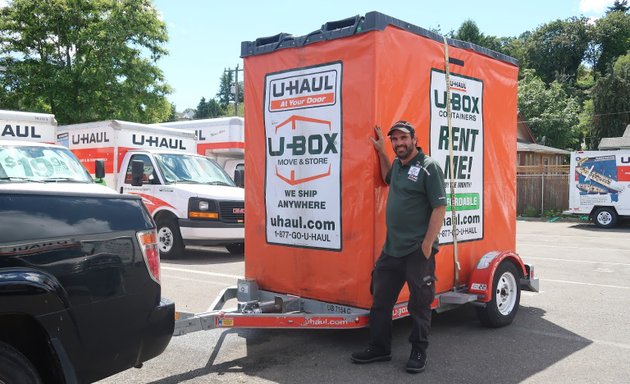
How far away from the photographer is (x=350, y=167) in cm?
523

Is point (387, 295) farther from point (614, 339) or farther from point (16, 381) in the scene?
point (16, 381)

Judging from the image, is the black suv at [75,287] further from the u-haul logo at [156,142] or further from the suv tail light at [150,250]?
the u-haul logo at [156,142]

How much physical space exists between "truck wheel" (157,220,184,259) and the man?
7279 millimetres

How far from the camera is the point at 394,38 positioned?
5.23m

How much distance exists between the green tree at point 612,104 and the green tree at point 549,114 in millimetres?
2956

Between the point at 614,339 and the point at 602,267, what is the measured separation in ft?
17.9

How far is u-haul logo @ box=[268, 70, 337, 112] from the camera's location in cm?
535

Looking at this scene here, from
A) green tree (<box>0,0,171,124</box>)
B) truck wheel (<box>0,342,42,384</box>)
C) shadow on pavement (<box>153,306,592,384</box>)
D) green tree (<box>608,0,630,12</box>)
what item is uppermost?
green tree (<box>608,0,630,12</box>)

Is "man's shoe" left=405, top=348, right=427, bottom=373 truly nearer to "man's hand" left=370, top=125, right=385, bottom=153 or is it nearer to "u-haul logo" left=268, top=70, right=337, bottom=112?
"man's hand" left=370, top=125, right=385, bottom=153

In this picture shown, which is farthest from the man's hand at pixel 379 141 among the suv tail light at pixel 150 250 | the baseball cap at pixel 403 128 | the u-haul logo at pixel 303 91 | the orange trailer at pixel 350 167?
the suv tail light at pixel 150 250

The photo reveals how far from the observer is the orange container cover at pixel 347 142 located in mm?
5152

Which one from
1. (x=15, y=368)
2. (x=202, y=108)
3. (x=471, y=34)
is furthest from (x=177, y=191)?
(x=202, y=108)

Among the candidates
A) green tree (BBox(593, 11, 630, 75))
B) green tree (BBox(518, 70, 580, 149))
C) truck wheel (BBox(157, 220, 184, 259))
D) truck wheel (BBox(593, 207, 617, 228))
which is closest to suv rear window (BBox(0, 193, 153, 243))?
truck wheel (BBox(157, 220, 184, 259))

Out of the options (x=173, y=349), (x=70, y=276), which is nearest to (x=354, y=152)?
(x=173, y=349)
